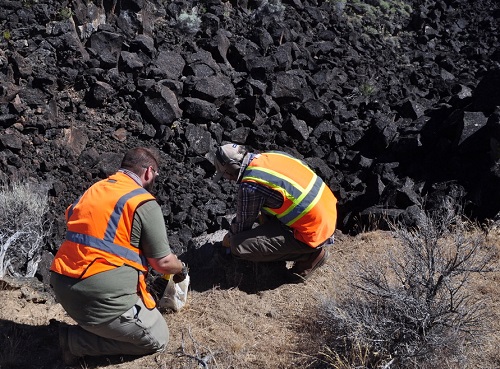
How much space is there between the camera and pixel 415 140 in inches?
281

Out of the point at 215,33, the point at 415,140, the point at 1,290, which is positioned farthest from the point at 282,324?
the point at 215,33

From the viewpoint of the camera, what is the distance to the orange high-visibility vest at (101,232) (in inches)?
146

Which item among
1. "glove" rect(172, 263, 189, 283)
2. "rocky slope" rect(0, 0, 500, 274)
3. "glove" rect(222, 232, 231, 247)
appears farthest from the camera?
"rocky slope" rect(0, 0, 500, 274)

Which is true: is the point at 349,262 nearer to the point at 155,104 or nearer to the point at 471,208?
the point at 471,208

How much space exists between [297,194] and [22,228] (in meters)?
2.79

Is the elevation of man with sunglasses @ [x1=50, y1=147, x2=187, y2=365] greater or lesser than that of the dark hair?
lesser

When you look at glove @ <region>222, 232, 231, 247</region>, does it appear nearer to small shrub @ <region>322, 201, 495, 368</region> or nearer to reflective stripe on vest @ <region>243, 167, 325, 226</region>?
reflective stripe on vest @ <region>243, 167, 325, 226</region>

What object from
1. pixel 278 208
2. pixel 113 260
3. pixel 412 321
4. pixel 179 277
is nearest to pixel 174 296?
pixel 179 277

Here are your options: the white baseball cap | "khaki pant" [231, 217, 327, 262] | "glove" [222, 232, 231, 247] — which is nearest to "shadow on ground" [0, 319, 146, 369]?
"khaki pant" [231, 217, 327, 262]

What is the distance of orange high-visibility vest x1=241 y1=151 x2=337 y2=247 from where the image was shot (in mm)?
4594

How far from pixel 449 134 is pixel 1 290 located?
4973 mm

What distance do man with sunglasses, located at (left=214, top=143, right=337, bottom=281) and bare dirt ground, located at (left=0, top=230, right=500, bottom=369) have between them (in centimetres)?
32

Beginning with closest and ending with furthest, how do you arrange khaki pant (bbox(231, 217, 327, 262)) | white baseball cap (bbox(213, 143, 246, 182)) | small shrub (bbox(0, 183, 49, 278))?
white baseball cap (bbox(213, 143, 246, 182)) → khaki pant (bbox(231, 217, 327, 262)) → small shrub (bbox(0, 183, 49, 278))

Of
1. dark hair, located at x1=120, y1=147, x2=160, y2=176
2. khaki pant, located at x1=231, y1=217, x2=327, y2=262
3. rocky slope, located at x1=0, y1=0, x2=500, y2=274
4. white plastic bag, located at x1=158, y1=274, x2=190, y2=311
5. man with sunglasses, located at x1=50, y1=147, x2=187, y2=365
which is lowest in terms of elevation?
rocky slope, located at x1=0, y1=0, x2=500, y2=274
